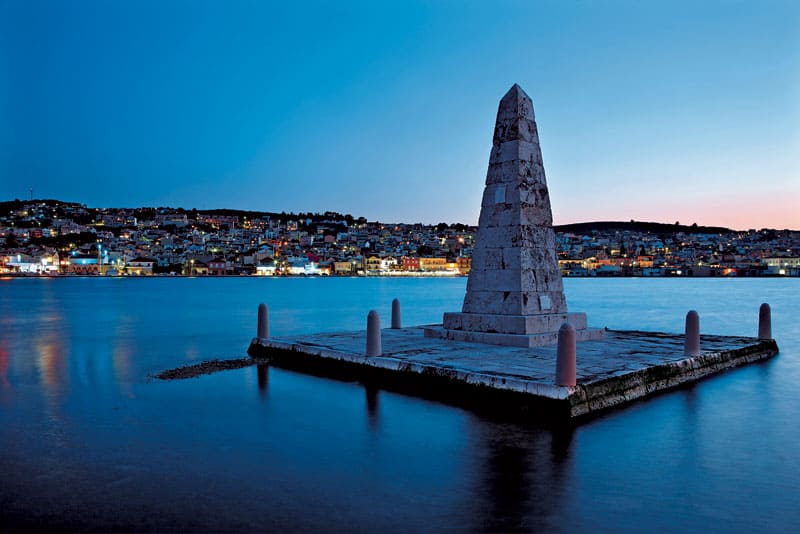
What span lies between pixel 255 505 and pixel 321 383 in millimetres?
6075

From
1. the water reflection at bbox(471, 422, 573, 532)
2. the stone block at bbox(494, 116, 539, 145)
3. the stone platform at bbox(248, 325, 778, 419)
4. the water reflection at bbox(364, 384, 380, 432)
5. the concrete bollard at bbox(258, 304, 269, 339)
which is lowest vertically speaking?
the water reflection at bbox(364, 384, 380, 432)

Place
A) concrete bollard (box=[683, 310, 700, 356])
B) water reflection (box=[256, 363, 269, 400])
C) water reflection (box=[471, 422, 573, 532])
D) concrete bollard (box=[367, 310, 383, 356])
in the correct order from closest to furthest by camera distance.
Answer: water reflection (box=[471, 422, 573, 532])
water reflection (box=[256, 363, 269, 400])
concrete bollard (box=[367, 310, 383, 356])
concrete bollard (box=[683, 310, 700, 356])

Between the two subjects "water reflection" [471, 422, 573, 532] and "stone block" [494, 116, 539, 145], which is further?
"stone block" [494, 116, 539, 145]

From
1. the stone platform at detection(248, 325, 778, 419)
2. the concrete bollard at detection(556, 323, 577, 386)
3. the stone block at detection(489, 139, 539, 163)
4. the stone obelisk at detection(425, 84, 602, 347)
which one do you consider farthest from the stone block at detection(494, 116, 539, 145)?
the concrete bollard at detection(556, 323, 577, 386)

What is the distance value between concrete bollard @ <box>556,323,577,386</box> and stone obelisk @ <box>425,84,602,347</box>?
421cm

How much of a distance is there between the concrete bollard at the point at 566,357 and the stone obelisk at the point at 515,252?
4.21m

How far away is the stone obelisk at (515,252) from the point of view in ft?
42.1

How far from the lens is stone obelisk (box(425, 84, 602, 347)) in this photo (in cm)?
1284

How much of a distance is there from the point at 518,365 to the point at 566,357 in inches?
82.8

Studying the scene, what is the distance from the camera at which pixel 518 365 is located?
10164mm

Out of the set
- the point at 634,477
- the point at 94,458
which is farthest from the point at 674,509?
the point at 94,458

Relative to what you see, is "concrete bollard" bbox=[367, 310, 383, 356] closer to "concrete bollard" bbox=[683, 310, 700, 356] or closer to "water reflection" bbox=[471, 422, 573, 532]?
"water reflection" bbox=[471, 422, 573, 532]

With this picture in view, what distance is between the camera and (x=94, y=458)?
6.88 m

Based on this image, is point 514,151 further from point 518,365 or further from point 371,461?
point 371,461
